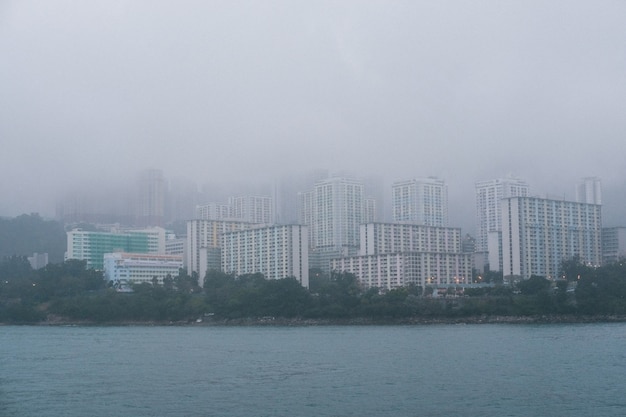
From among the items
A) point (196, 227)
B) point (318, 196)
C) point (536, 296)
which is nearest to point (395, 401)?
point (536, 296)

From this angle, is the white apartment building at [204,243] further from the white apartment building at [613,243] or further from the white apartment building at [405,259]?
the white apartment building at [613,243]

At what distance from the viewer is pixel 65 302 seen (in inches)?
1296

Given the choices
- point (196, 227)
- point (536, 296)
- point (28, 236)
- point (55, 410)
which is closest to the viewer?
point (55, 410)

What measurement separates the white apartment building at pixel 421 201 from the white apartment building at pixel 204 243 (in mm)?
10813

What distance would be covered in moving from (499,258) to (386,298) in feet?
36.6

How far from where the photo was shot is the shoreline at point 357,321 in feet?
91.2

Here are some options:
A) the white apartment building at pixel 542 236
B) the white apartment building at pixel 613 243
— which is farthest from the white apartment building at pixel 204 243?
the white apartment building at pixel 613 243

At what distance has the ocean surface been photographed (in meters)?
10.3

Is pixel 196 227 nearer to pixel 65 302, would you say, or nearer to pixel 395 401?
pixel 65 302

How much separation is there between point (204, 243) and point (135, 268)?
482 centimetres

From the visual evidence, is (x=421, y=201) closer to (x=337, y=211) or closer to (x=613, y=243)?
(x=337, y=211)

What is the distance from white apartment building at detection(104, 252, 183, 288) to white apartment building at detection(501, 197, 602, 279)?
616 inches

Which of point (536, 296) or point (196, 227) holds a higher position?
point (196, 227)

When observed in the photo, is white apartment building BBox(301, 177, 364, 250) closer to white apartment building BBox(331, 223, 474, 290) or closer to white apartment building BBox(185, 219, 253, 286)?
white apartment building BBox(185, 219, 253, 286)
